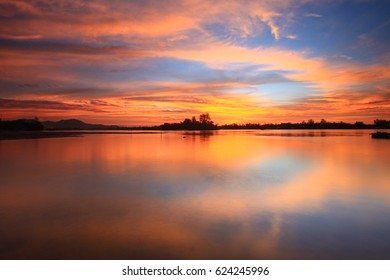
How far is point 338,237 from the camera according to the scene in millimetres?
6203

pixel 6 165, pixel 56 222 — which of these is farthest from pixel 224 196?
pixel 6 165

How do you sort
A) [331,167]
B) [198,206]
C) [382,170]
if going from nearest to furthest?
[198,206] → [382,170] → [331,167]

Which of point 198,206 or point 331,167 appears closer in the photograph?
point 198,206

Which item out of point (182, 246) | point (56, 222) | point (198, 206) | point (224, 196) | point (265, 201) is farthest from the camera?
point (224, 196)

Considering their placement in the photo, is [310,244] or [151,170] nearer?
[310,244]

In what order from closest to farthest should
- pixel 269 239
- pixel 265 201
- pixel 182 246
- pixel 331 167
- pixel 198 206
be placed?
1. pixel 182 246
2. pixel 269 239
3. pixel 198 206
4. pixel 265 201
5. pixel 331 167

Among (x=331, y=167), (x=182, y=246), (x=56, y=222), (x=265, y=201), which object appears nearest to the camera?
(x=182, y=246)

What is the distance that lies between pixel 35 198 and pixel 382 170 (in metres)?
16.9

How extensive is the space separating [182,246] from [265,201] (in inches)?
175

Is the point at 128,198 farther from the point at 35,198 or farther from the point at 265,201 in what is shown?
the point at 265,201

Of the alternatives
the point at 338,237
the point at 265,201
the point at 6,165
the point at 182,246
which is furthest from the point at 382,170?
the point at 6,165

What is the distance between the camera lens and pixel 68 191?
10.8 meters

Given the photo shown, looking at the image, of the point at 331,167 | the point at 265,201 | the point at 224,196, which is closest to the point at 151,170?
the point at 224,196

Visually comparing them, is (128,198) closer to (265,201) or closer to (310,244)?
(265,201)
